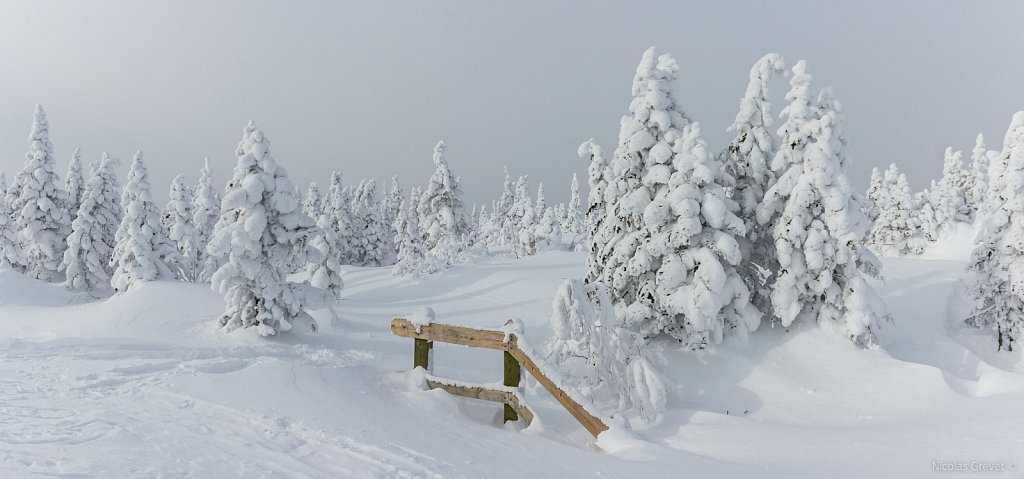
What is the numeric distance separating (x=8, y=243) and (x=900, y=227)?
72.5 meters

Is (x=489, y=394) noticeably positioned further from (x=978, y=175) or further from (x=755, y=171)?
(x=978, y=175)

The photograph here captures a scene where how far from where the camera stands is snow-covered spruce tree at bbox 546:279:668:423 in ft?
34.2

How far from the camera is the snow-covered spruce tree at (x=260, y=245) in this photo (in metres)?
13.8

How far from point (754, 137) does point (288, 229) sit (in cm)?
1339

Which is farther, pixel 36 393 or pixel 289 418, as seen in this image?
pixel 36 393

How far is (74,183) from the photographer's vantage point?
36656 mm

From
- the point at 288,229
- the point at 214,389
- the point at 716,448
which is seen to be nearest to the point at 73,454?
the point at 214,389

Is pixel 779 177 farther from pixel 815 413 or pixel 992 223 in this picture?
pixel 992 223

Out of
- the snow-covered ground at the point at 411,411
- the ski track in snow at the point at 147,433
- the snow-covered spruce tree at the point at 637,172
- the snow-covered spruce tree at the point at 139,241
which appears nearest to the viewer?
the ski track in snow at the point at 147,433

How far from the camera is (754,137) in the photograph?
16406 mm

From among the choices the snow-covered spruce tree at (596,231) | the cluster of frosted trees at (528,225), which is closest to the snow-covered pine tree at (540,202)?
the cluster of frosted trees at (528,225)

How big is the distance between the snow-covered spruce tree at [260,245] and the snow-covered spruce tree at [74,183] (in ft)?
97.6

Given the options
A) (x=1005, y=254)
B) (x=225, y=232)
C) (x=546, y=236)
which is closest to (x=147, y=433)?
(x=225, y=232)

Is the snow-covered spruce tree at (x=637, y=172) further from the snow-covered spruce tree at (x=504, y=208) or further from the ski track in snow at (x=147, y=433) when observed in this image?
the snow-covered spruce tree at (x=504, y=208)
